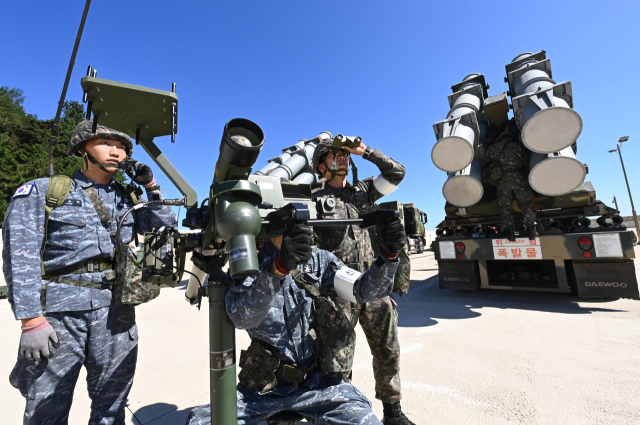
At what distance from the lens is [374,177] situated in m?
2.81

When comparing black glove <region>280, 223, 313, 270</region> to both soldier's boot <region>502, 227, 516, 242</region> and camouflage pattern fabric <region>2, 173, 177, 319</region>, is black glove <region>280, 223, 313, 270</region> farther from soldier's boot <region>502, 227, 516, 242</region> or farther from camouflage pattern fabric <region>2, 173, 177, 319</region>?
soldier's boot <region>502, 227, 516, 242</region>

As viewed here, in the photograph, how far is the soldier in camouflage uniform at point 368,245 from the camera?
213 centimetres

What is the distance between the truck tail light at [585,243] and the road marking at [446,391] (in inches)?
134

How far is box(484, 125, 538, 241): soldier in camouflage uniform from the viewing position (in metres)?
4.71

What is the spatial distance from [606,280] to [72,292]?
5.92 metres

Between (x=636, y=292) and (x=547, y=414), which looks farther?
(x=636, y=292)

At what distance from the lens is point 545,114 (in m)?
3.97

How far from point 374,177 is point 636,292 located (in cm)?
418

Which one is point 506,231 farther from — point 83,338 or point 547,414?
point 83,338

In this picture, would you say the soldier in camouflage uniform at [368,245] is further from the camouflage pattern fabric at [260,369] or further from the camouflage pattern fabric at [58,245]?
the camouflage pattern fabric at [58,245]

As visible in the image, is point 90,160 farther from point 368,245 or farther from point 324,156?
point 368,245

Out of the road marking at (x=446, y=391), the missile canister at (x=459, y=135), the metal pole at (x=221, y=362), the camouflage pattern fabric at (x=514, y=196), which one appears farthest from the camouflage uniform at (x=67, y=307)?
the camouflage pattern fabric at (x=514, y=196)

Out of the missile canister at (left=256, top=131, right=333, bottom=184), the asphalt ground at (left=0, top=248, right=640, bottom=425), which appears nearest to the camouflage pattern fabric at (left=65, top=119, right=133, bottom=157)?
the asphalt ground at (left=0, top=248, right=640, bottom=425)

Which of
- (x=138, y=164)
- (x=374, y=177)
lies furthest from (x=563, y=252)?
(x=138, y=164)
